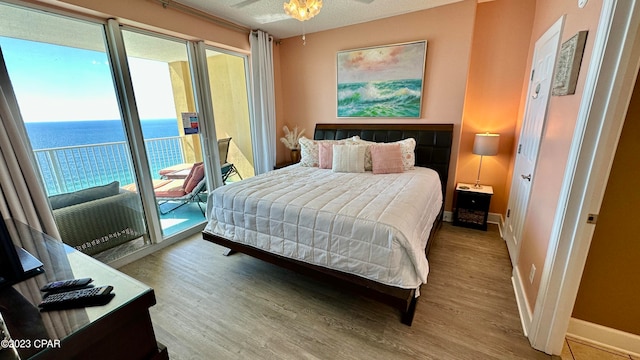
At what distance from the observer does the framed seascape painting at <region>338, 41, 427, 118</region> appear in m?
3.20

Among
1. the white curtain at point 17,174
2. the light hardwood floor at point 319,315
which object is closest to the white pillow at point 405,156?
the light hardwood floor at point 319,315

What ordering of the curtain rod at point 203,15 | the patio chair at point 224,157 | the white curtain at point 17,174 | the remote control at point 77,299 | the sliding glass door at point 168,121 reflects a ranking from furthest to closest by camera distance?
the patio chair at point 224,157 < the sliding glass door at point 168,121 < the curtain rod at point 203,15 < the white curtain at point 17,174 < the remote control at point 77,299

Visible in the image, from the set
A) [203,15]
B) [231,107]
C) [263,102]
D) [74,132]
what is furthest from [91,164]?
[263,102]

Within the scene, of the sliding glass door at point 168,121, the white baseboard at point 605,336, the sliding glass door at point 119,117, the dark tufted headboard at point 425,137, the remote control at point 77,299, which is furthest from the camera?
the dark tufted headboard at point 425,137

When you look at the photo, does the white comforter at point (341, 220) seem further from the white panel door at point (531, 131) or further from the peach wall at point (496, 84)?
the peach wall at point (496, 84)

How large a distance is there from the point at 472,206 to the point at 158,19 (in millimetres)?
4096

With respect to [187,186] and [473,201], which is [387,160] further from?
[187,186]

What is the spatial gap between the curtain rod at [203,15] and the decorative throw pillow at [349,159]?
7.08 ft

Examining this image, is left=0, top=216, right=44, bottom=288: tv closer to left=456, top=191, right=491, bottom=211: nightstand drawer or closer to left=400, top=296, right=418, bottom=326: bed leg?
left=400, top=296, right=418, bottom=326: bed leg

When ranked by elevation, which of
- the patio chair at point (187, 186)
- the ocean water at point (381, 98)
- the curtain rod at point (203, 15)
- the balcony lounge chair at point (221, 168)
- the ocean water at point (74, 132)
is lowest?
the patio chair at point (187, 186)

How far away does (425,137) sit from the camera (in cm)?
328

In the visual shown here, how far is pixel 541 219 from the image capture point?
1746mm

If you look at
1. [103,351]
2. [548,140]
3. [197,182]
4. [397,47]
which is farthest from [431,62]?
[103,351]

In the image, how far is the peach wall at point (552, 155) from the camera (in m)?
1.38
